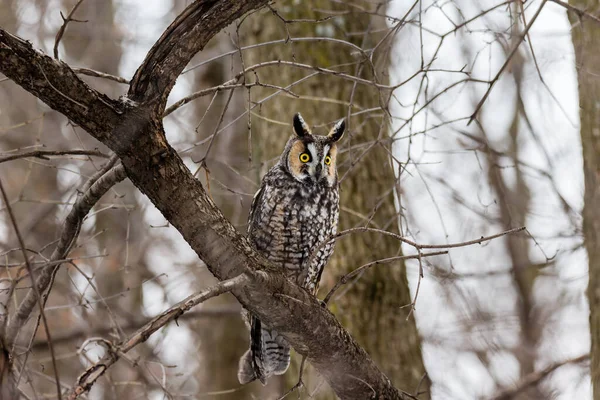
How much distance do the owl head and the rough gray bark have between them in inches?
53.0

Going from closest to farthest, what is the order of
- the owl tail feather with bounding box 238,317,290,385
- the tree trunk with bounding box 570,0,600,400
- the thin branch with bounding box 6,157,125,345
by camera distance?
the thin branch with bounding box 6,157,125,345, the tree trunk with bounding box 570,0,600,400, the owl tail feather with bounding box 238,317,290,385

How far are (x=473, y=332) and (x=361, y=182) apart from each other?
7.66 feet

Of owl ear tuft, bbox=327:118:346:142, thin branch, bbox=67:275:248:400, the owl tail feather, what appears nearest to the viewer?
thin branch, bbox=67:275:248:400

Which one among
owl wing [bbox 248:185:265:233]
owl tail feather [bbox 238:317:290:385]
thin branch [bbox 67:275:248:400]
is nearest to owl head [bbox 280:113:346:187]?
owl wing [bbox 248:185:265:233]

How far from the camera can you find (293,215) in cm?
418

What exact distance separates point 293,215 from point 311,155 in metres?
0.38

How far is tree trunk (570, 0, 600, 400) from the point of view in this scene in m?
4.13

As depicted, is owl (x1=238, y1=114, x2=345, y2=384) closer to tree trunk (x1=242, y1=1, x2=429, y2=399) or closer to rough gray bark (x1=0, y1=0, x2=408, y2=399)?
tree trunk (x1=242, y1=1, x2=429, y2=399)

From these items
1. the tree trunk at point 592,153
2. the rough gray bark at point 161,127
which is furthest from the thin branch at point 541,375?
the rough gray bark at point 161,127

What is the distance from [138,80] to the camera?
2.45 metres

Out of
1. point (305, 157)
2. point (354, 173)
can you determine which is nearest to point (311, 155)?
point (305, 157)

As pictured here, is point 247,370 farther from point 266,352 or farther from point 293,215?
point 293,215

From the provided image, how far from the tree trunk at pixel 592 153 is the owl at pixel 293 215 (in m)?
1.51

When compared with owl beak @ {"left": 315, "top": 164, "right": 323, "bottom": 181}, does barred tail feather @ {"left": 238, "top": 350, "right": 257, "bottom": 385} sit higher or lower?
lower
